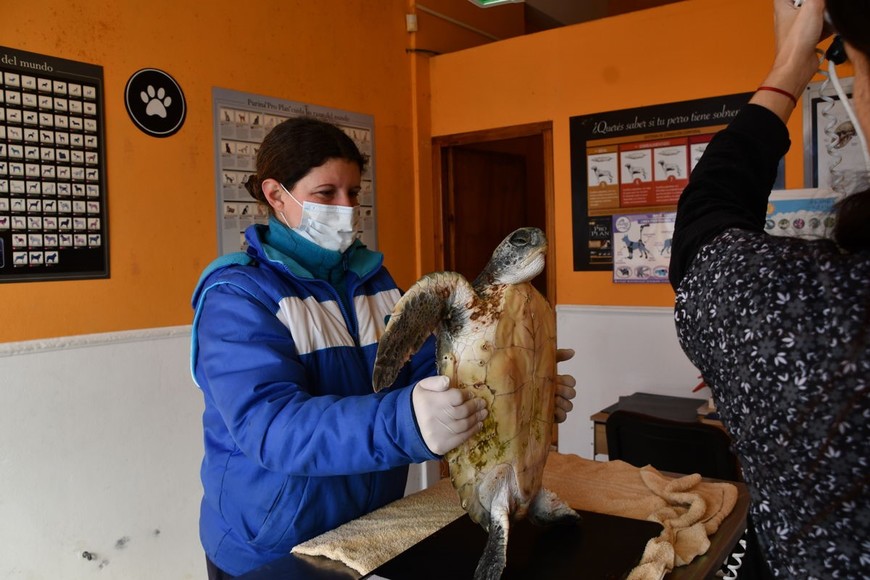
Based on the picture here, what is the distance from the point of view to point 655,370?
3521 mm

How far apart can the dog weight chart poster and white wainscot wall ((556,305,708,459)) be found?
0.23 metres

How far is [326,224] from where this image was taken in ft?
4.85

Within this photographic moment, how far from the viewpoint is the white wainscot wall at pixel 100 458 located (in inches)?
92.9

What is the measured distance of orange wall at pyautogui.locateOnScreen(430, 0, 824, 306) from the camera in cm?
324

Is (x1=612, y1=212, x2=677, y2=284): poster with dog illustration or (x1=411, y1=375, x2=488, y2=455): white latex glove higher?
(x1=612, y1=212, x2=677, y2=284): poster with dog illustration

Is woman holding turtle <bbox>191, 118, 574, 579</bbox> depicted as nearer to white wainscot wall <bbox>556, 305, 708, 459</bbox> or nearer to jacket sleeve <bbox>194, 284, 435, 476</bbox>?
jacket sleeve <bbox>194, 284, 435, 476</bbox>

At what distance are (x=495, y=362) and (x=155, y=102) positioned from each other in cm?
230

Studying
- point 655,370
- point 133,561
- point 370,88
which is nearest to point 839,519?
point 133,561

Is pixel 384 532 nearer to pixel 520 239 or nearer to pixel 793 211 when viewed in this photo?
pixel 520 239

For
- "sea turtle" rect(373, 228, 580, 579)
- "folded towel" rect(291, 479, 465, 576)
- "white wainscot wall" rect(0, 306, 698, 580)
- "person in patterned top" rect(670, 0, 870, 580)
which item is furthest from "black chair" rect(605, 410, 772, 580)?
"white wainscot wall" rect(0, 306, 698, 580)

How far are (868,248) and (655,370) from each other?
121 inches

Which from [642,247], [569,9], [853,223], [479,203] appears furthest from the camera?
[569,9]

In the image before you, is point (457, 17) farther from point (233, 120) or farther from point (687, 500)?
point (687, 500)

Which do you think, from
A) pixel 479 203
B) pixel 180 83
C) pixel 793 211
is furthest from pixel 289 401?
pixel 479 203
